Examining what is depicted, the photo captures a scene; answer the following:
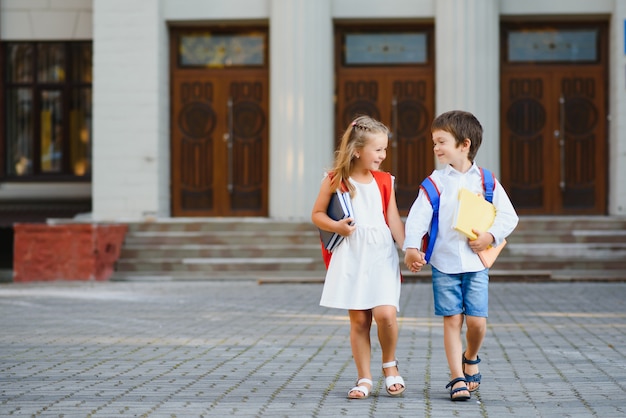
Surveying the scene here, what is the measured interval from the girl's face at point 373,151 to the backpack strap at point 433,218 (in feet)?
1.00

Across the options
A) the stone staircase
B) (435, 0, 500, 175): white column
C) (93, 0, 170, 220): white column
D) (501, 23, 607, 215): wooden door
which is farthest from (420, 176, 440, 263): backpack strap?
(501, 23, 607, 215): wooden door

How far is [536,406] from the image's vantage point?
6.32 m

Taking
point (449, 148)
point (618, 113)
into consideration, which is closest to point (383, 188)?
point (449, 148)

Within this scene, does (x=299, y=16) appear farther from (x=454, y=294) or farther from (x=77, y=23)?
(x=454, y=294)

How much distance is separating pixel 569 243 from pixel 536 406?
43.2 ft

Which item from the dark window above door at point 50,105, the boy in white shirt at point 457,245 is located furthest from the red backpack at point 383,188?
the dark window above door at point 50,105

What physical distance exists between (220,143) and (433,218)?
1583 cm

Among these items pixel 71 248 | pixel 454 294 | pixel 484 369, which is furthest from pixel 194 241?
pixel 454 294

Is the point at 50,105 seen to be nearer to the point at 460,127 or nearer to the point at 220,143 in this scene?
the point at 220,143

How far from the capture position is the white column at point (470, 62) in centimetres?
2116

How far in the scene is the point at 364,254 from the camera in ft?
22.1

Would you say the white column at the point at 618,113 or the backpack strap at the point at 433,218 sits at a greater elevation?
the white column at the point at 618,113

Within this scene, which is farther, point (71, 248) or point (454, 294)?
point (71, 248)

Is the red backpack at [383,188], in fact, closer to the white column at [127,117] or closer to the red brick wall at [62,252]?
the red brick wall at [62,252]
